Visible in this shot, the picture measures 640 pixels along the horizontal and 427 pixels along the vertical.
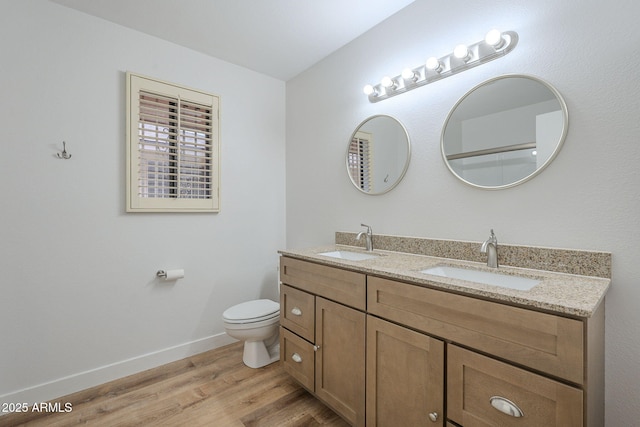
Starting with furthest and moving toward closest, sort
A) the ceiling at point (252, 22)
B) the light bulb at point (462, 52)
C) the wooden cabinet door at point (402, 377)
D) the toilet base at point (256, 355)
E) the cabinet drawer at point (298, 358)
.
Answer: the toilet base at point (256, 355)
the ceiling at point (252, 22)
the cabinet drawer at point (298, 358)
the light bulb at point (462, 52)
the wooden cabinet door at point (402, 377)

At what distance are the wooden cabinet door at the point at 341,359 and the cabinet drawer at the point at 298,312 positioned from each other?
0.07 meters

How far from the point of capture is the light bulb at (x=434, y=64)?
1.59 meters

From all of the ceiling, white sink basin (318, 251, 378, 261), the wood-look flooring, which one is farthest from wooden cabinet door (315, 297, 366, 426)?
the ceiling

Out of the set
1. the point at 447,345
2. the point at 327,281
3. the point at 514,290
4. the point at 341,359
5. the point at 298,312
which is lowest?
the point at 341,359

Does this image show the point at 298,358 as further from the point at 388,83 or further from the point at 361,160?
the point at 388,83

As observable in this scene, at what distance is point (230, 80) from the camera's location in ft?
8.43

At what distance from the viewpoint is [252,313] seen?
2119 mm

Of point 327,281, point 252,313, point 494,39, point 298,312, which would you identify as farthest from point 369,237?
point 494,39

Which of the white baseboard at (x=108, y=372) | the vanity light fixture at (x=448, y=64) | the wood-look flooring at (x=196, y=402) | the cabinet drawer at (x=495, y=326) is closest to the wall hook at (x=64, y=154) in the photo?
the white baseboard at (x=108, y=372)

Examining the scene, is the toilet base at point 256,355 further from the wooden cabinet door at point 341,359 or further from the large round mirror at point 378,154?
the large round mirror at point 378,154

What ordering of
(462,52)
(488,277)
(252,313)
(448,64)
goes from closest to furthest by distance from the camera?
(488,277) → (462,52) → (448,64) → (252,313)

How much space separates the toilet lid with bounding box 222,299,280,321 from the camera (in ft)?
6.75

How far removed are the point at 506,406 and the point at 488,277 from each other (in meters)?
0.57

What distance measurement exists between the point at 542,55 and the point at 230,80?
7.45ft
